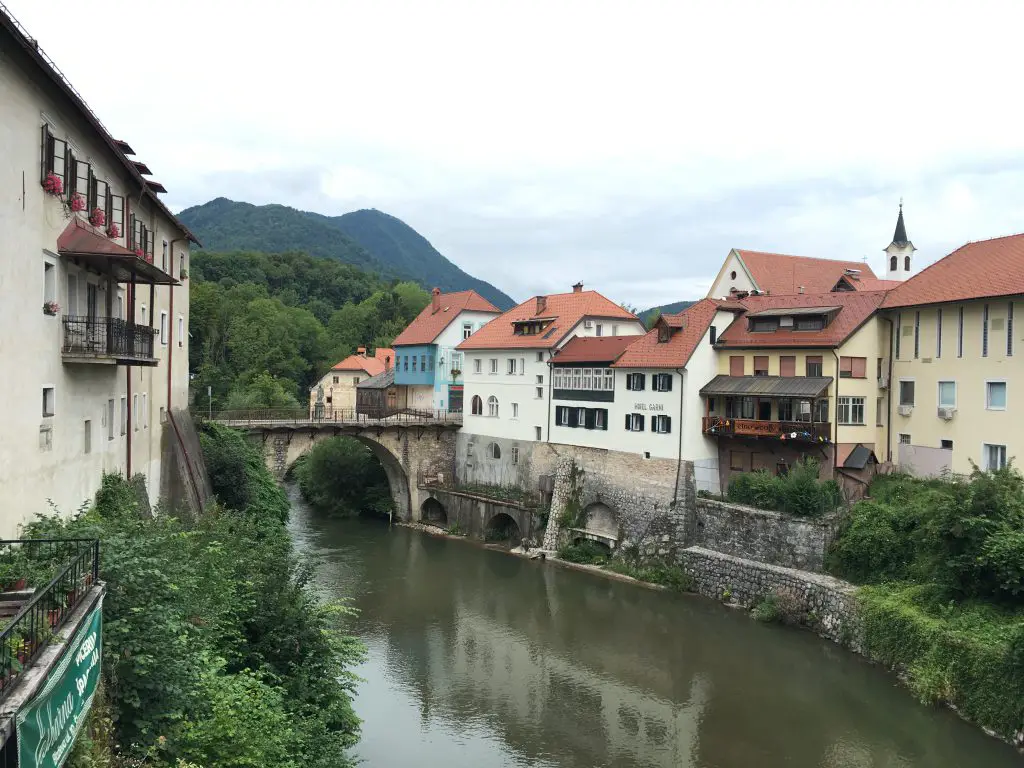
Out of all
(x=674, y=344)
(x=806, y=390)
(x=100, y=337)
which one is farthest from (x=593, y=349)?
(x=100, y=337)

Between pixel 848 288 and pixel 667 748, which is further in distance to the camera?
pixel 848 288

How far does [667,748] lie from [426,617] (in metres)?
12.5

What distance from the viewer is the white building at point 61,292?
47.4 ft

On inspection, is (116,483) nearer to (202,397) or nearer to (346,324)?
(202,397)

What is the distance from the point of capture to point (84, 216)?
1853 centimetres

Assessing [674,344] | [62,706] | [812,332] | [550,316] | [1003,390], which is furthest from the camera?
[550,316]

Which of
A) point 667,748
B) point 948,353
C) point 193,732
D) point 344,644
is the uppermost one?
point 948,353

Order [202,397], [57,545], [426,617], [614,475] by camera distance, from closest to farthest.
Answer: [57,545], [426,617], [614,475], [202,397]

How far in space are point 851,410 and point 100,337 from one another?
2715cm

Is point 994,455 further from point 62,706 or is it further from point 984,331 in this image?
point 62,706

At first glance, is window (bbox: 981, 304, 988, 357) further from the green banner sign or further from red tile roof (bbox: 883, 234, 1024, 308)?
the green banner sign

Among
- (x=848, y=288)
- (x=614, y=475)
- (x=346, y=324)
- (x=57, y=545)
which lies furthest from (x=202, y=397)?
(x=57, y=545)

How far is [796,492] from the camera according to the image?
3106cm

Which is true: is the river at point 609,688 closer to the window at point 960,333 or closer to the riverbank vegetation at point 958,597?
the riverbank vegetation at point 958,597
